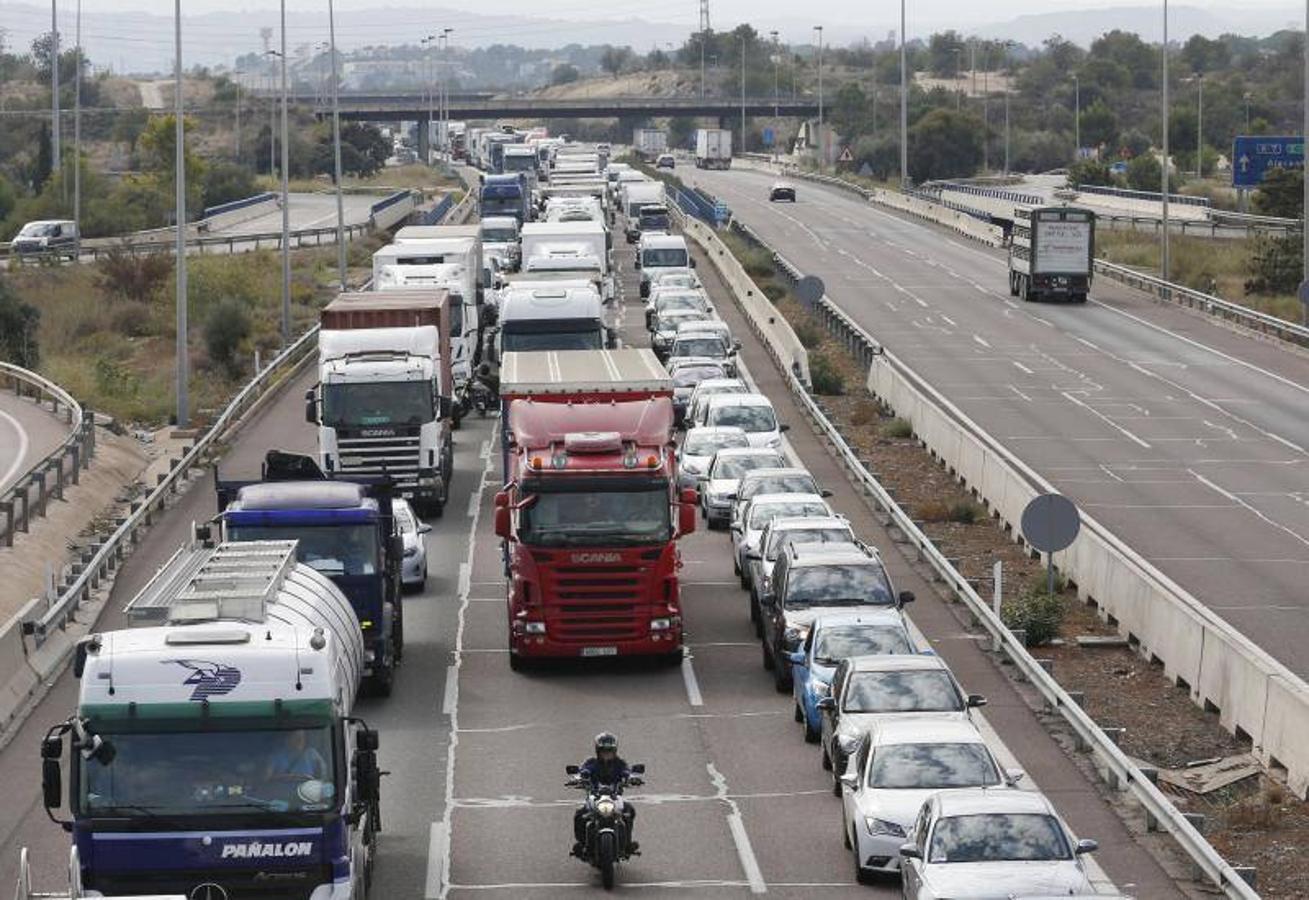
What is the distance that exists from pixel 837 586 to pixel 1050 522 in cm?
324

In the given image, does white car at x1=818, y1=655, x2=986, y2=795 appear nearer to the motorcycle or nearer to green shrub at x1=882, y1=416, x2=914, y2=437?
the motorcycle

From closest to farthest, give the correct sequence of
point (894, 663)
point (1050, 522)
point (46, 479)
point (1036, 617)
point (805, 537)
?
point (894, 663) → point (1050, 522) → point (805, 537) → point (1036, 617) → point (46, 479)

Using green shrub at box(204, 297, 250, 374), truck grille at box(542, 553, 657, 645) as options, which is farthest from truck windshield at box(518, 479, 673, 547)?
green shrub at box(204, 297, 250, 374)

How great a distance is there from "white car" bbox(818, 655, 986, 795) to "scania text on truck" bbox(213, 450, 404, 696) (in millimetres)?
5704

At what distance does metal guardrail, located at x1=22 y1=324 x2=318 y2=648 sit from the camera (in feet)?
104

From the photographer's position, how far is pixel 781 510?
3550 centimetres

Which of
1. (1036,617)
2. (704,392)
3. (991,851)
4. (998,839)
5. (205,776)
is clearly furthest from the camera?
(704,392)

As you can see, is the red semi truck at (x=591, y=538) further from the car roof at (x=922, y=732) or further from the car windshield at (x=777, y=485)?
the car windshield at (x=777, y=485)

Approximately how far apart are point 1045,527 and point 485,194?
77.9 metres

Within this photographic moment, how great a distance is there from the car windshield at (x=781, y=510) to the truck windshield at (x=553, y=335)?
13.1 meters

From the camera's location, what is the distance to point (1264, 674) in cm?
2572

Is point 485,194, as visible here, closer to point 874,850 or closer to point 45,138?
point 45,138

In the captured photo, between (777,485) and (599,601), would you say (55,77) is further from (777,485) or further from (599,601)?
(599,601)

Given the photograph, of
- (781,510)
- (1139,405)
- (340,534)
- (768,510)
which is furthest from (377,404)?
(1139,405)
